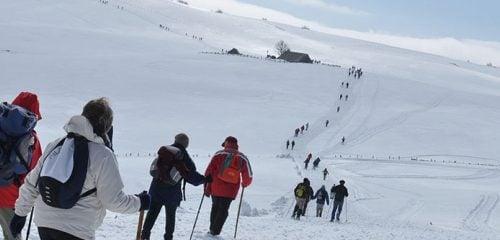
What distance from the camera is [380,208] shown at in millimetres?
22375

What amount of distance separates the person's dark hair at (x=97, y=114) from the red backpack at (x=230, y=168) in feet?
16.3

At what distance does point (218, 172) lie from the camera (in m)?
9.10

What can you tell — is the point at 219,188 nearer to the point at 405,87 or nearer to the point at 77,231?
the point at 77,231

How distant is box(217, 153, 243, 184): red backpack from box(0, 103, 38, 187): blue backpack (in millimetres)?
3857

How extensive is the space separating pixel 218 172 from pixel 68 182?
5.22 metres

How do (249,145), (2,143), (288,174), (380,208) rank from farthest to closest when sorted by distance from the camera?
1. (249,145)
2. (288,174)
3. (380,208)
4. (2,143)

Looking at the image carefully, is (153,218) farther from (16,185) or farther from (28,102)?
(28,102)

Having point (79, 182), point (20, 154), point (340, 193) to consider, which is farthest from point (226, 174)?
point (340, 193)

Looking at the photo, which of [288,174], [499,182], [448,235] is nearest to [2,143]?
[448,235]

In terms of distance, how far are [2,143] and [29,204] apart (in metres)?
1.14

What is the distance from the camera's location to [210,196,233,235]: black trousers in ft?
30.4

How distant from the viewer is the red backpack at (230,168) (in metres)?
Result: 9.05

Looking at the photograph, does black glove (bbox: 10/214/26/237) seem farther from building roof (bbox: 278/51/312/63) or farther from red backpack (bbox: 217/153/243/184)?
building roof (bbox: 278/51/312/63)

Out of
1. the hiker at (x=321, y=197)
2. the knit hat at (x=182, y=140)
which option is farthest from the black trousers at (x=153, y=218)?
the hiker at (x=321, y=197)
